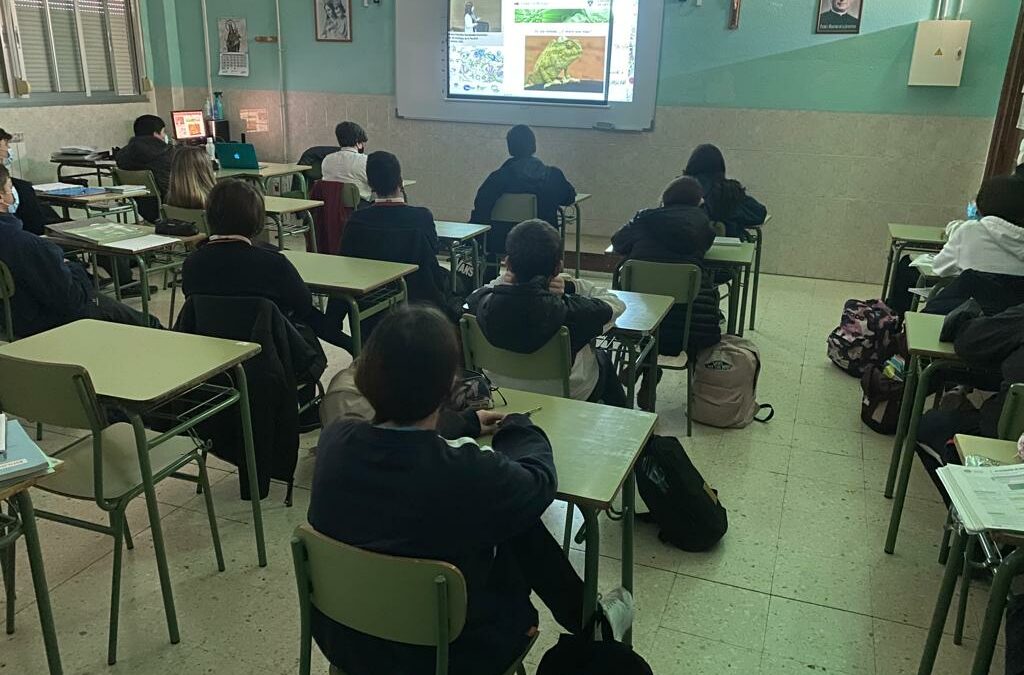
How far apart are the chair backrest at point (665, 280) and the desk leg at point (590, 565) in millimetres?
1965

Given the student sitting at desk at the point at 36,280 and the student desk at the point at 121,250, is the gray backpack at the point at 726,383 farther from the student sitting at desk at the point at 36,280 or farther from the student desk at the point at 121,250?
the student sitting at desk at the point at 36,280

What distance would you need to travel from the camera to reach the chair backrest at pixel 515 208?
5.10 metres

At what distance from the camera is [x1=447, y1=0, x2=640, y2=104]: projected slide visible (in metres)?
6.37

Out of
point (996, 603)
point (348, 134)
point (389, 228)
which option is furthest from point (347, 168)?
point (996, 603)

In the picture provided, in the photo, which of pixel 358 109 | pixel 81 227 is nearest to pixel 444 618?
pixel 81 227

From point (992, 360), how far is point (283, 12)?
7.13 metres

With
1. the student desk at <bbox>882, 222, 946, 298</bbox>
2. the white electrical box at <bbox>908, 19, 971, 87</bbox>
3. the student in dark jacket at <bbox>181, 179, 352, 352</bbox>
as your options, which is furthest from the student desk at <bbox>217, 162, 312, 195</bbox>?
the white electrical box at <bbox>908, 19, 971, 87</bbox>

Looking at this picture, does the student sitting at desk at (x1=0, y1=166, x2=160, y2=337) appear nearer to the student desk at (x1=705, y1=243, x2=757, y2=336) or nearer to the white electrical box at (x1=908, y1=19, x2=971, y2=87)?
the student desk at (x1=705, y1=243, x2=757, y2=336)

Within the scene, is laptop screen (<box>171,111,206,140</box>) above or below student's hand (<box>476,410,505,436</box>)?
above

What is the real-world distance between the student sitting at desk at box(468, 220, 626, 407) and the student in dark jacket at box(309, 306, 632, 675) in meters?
0.98

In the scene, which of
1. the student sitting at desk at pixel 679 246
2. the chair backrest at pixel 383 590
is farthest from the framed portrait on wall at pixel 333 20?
the chair backrest at pixel 383 590

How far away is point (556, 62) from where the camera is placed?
21.6 feet

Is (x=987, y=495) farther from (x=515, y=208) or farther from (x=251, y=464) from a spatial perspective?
(x=515, y=208)

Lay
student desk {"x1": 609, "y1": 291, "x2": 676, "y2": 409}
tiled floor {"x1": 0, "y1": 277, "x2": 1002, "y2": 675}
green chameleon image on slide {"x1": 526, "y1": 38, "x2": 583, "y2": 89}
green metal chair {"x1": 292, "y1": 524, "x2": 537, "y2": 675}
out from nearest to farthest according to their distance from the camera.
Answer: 1. green metal chair {"x1": 292, "y1": 524, "x2": 537, "y2": 675}
2. tiled floor {"x1": 0, "y1": 277, "x2": 1002, "y2": 675}
3. student desk {"x1": 609, "y1": 291, "x2": 676, "y2": 409}
4. green chameleon image on slide {"x1": 526, "y1": 38, "x2": 583, "y2": 89}
